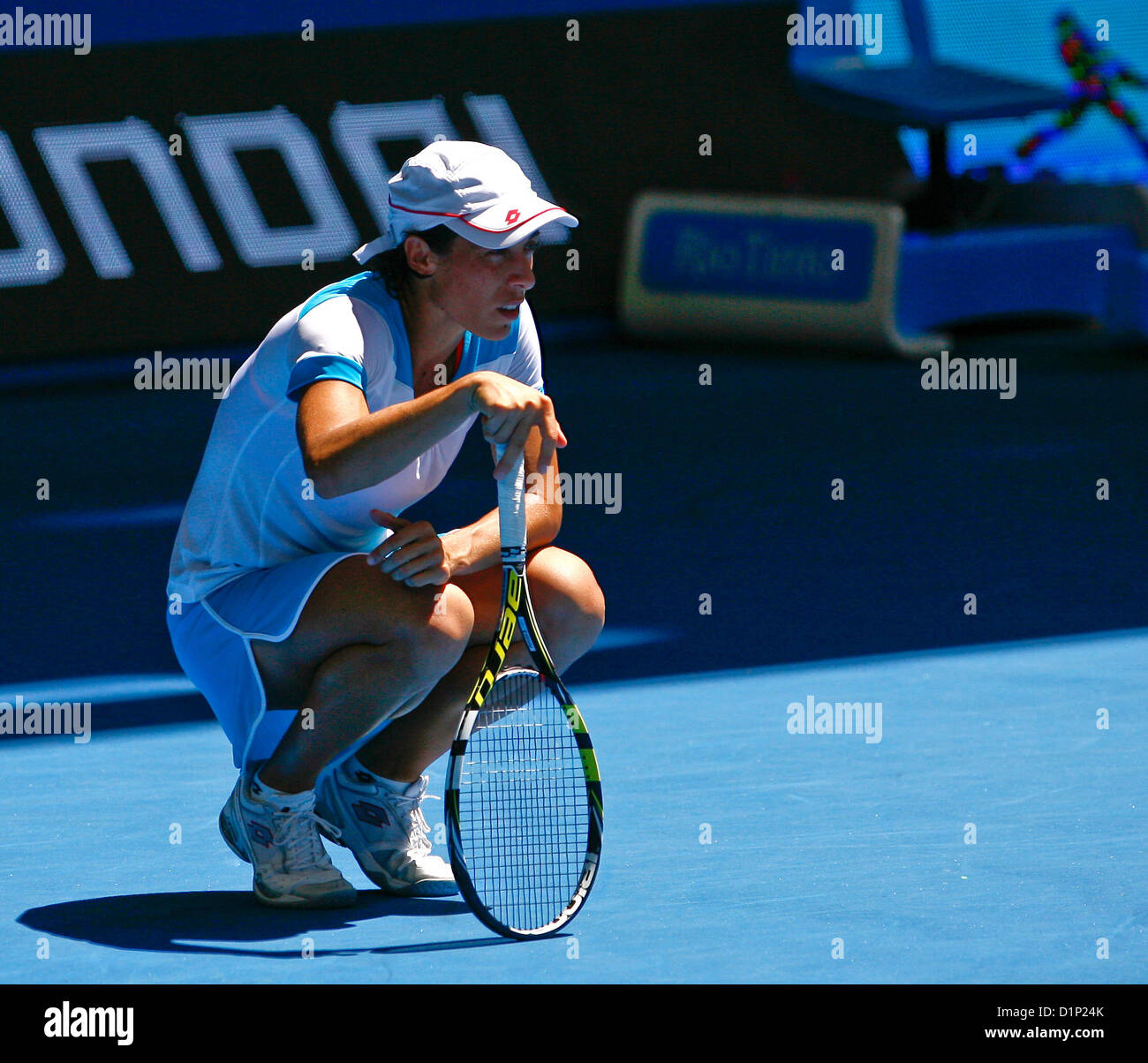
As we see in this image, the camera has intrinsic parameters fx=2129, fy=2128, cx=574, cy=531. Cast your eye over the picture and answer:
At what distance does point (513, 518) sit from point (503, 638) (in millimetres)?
173

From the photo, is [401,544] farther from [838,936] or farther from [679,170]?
[679,170]

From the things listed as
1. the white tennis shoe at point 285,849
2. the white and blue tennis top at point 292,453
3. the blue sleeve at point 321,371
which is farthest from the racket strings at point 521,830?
the blue sleeve at point 321,371

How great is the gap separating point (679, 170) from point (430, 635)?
805 cm

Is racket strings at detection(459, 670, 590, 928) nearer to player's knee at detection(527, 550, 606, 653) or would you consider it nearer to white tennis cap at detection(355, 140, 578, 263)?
player's knee at detection(527, 550, 606, 653)

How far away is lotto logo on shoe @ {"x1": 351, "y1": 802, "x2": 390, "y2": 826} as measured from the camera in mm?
3367

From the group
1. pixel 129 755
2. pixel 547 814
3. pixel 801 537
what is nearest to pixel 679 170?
pixel 801 537

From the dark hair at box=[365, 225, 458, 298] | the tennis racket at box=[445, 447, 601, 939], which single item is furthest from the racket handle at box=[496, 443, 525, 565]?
the dark hair at box=[365, 225, 458, 298]

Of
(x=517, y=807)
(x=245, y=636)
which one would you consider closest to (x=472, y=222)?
(x=245, y=636)

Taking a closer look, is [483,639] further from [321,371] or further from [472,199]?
[472,199]

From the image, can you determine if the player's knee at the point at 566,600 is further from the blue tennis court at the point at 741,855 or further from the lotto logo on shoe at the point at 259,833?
the lotto logo on shoe at the point at 259,833

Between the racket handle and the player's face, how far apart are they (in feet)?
0.81

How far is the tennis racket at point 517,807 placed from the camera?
119 inches

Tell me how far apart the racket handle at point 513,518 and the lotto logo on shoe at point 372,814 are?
53 cm

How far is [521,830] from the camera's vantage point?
325 cm
